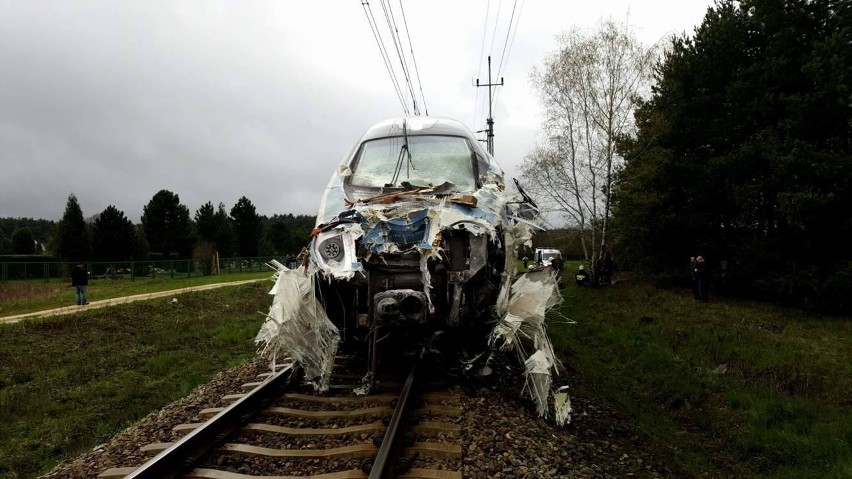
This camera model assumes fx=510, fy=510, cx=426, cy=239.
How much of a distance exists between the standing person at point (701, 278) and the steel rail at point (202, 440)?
42.3ft

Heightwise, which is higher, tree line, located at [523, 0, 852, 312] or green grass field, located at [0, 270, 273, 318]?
tree line, located at [523, 0, 852, 312]

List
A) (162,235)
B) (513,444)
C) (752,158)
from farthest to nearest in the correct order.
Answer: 1. (162,235)
2. (752,158)
3. (513,444)

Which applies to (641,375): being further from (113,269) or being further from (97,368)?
(113,269)

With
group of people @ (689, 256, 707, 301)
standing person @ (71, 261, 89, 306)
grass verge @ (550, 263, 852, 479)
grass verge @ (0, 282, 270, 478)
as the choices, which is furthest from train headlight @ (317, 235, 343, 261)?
A: standing person @ (71, 261, 89, 306)

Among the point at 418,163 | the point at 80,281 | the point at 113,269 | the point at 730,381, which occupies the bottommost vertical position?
the point at 730,381

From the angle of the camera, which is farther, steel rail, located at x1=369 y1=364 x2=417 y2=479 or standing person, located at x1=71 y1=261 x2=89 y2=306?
standing person, located at x1=71 y1=261 x2=89 y2=306

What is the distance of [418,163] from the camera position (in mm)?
6898

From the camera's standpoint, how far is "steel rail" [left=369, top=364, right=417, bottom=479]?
3.48 metres

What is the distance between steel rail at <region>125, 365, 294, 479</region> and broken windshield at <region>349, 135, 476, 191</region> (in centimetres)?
285

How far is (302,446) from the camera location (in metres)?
4.27

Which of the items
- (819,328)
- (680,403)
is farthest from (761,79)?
(680,403)

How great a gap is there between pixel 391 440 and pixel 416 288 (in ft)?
5.37

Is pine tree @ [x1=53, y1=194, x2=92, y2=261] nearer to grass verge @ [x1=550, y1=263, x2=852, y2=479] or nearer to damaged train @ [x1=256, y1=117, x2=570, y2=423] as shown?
grass verge @ [x1=550, y1=263, x2=852, y2=479]

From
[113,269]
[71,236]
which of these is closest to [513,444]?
[113,269]
